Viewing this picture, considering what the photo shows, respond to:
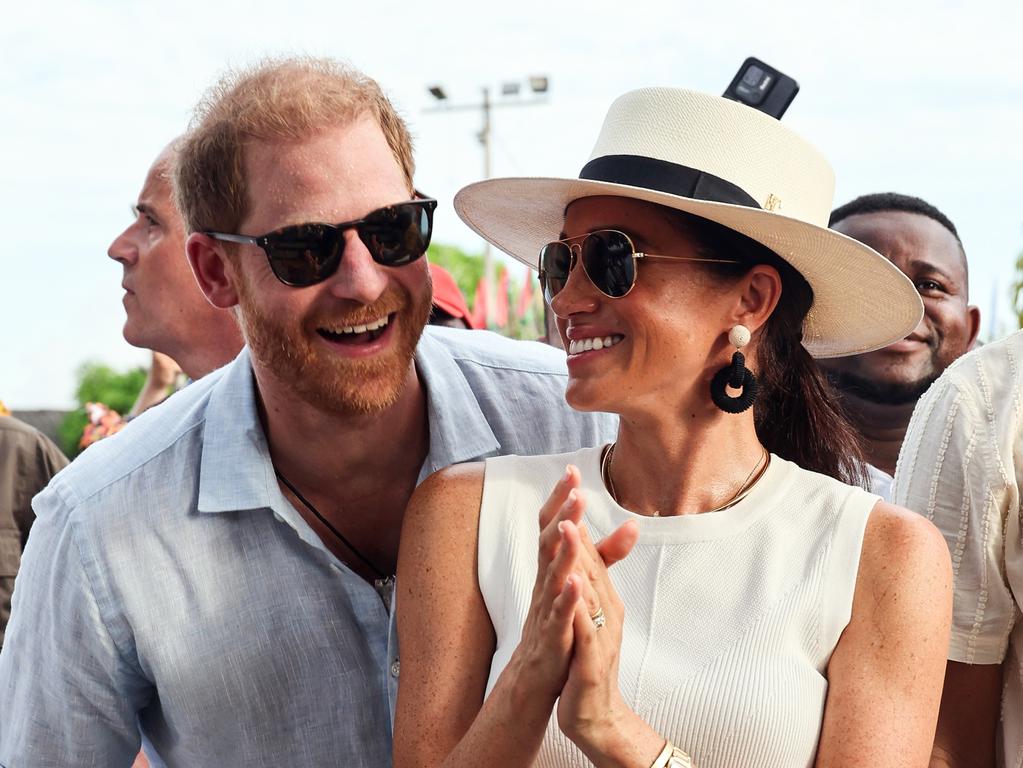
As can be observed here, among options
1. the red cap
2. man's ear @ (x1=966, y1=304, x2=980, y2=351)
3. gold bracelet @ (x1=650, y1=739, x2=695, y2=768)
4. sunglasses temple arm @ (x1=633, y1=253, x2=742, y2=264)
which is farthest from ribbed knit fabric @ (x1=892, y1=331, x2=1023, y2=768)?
the red cap

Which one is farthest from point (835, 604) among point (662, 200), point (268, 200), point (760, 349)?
point (268, 200)

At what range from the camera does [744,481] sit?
283 cm

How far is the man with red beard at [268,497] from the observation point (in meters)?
3.03

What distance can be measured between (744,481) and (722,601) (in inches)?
13.2

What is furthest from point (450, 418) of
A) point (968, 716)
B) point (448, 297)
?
point (448, 297)

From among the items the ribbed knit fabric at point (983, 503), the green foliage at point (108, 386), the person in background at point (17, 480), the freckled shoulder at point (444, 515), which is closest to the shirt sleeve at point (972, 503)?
the ribbed knit fabric at point (983, 503)

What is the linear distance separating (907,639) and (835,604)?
0.51ft

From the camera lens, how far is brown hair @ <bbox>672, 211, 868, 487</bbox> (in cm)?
291

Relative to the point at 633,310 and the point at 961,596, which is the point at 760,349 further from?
the point at 961,596

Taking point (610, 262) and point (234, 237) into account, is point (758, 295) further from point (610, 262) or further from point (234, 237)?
point (234, 237)

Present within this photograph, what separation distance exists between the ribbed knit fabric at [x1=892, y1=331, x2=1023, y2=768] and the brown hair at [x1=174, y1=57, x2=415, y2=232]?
5.00ft

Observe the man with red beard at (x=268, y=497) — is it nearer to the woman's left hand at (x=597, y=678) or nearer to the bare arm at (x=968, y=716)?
the woman's left hand at (x=597, y=678)

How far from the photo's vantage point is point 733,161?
272 centimetres

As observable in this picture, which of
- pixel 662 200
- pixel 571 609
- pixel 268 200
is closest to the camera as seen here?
pixel 571 609
